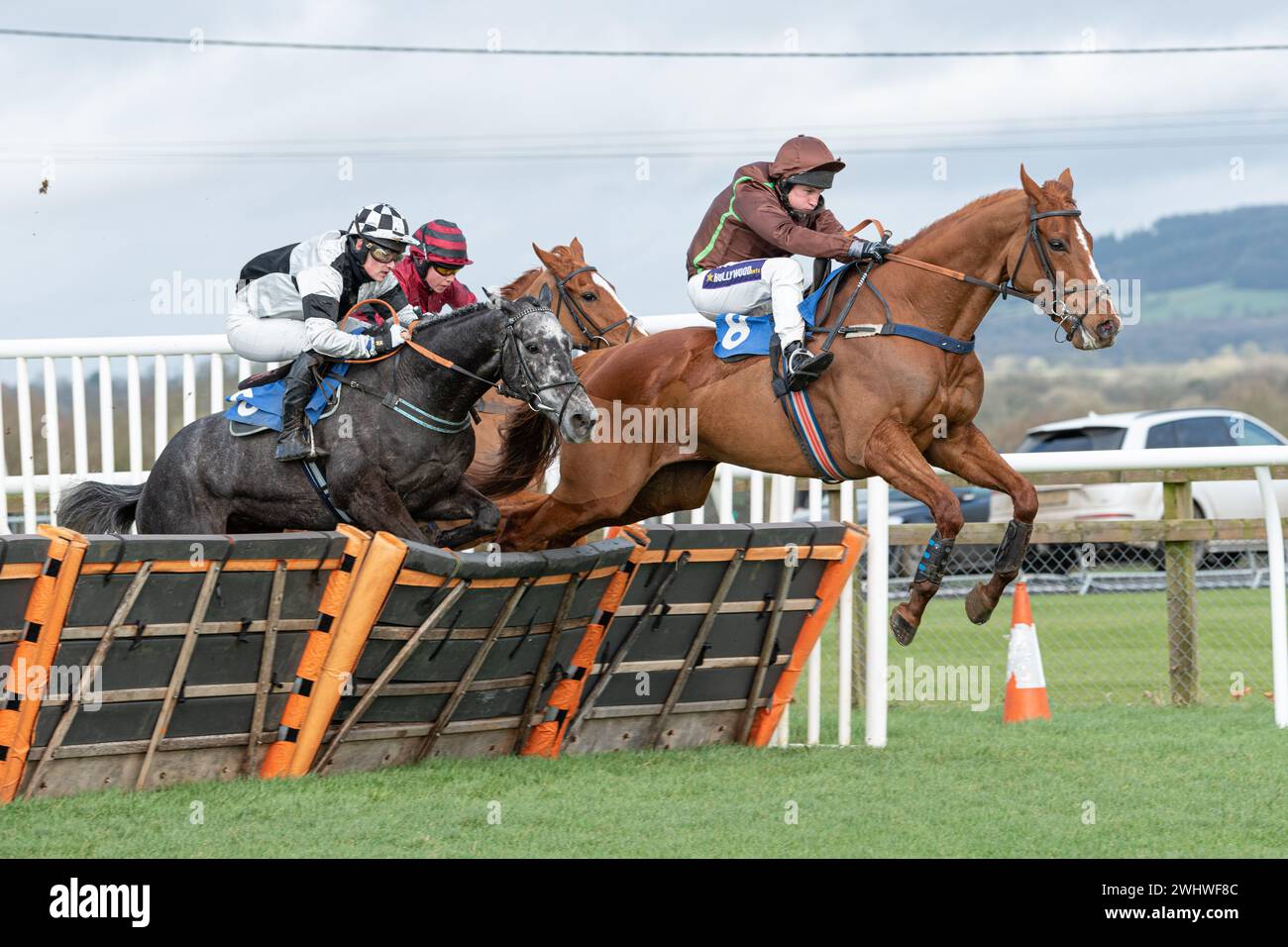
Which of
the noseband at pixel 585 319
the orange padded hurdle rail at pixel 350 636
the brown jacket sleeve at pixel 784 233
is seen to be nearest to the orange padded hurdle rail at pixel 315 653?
the orange padded hurdle rail at pixel 350 636

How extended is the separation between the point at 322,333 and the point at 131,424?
8.09 ft

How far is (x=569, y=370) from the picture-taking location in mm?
6309

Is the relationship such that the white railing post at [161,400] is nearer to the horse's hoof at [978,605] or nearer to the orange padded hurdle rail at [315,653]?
the orange padded hurdle rail at [315,653]

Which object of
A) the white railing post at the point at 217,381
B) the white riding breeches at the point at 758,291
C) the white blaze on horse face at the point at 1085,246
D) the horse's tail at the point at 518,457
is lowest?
the horse's tail at the point at 518,457

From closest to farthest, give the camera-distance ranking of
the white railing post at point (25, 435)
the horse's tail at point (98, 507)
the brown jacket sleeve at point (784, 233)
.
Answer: the brown jacket sleeve at point (784, 233), the horse's tail at point (98, 507), the white railing post at point (25, 435)

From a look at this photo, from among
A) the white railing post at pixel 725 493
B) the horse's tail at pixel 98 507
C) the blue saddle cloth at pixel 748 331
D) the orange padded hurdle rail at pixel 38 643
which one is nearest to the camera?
the orange padded hurdle rail at pixel 38 643

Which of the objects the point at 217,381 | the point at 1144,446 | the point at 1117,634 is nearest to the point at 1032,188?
the point at 217,381

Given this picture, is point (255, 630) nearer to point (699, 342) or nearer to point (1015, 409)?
point (699, 342)

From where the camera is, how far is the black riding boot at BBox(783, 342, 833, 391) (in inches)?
259

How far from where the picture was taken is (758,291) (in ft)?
23.0

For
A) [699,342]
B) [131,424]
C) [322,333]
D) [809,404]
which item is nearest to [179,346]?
[131,424]

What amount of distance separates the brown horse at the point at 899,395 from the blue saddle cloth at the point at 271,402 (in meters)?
1.05

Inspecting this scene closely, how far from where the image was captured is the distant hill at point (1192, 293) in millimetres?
77250

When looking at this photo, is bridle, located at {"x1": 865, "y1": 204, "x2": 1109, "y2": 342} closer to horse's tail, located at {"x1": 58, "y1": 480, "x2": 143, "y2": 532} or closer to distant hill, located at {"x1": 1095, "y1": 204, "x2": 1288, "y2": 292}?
horse's tail, located at {"x1": 58, "y1": 480, "x2": 143, "y2": 532}
